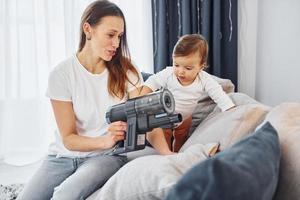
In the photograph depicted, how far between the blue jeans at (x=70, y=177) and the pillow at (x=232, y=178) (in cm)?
61

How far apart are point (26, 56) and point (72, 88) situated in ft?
4.24

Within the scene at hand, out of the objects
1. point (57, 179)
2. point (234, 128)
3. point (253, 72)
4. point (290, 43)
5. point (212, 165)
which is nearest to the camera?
point (212, 165)

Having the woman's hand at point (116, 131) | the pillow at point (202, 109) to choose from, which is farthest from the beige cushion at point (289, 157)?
the pillow at point (202, 109)

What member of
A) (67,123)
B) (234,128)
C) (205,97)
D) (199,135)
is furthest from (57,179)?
(205,97)

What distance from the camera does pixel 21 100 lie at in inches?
103

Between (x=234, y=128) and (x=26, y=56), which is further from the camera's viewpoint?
(x=26, y=56)

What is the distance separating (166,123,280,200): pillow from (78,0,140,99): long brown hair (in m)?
0.86

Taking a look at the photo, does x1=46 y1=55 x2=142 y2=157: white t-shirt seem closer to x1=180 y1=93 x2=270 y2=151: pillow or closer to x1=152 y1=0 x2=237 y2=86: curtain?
x1=180 y1=93 x2=270 y2=151: pillow

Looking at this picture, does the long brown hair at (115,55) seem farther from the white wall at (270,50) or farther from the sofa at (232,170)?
the white wall at (270,50)

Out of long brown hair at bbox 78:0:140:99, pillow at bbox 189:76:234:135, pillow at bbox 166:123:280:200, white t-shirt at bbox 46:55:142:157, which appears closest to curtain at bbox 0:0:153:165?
pillow at bbox 189:76:234:135

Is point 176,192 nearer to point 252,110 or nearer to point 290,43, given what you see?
point 252,110

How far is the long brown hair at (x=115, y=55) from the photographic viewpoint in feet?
4.72

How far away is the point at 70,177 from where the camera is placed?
4.02ft

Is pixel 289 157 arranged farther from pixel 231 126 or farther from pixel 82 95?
pixel 82 95
